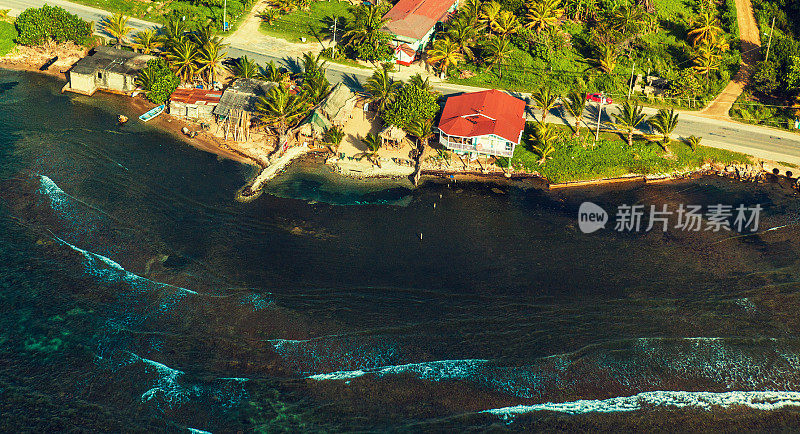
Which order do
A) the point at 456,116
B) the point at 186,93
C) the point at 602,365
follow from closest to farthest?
the point at 602,365 → the point at 456,116 → the point at 186,93

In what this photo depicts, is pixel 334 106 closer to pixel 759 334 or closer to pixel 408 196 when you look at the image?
pixel 408 196

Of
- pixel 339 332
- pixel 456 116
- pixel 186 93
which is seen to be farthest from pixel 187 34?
pixel 339 332

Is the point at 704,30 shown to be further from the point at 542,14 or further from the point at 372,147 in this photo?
the point at 372,147

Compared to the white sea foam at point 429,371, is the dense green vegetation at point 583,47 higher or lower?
higher

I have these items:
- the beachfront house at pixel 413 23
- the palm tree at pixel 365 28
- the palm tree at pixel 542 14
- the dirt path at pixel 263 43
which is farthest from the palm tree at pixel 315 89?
the palm tree at pixel 542 14

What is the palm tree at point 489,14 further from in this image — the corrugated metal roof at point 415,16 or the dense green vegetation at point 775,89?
the dense green vegetation at point 775,89
